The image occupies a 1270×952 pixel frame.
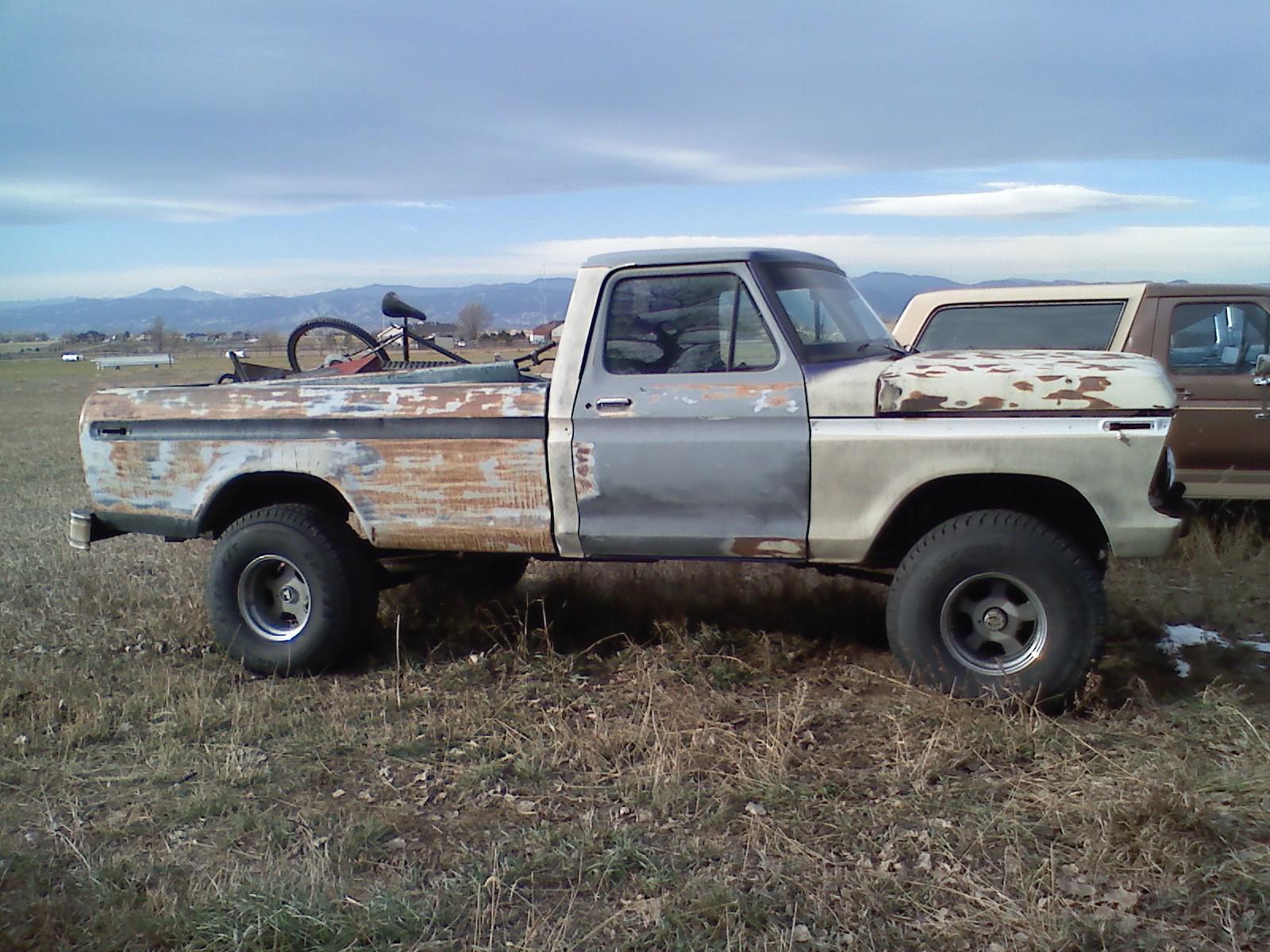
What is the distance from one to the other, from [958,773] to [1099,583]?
1025 millimetres

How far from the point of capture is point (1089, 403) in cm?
402

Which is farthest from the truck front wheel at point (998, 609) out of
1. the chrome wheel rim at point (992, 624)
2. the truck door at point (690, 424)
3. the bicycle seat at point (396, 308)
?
the bicycle seat at point (396, 308)

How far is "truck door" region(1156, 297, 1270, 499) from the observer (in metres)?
6.84

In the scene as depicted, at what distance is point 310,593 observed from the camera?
5016mm

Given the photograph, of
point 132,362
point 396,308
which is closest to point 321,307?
point 132,362

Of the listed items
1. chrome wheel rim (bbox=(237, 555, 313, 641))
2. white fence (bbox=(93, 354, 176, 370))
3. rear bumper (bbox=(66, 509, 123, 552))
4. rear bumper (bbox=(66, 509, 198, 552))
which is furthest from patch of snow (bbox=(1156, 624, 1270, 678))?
white fence (bbox=(93, 354, 176, 370))

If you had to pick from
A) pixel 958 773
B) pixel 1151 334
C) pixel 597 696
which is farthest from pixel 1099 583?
pixel 1151 334

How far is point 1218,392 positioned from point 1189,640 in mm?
2543

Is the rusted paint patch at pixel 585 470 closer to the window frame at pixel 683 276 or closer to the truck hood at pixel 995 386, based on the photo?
the window frame at pixel 683 276

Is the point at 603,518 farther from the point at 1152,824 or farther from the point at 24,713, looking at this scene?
the point at 24,713

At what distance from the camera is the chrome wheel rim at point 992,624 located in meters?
4.25

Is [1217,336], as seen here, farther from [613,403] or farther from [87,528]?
[87,528]

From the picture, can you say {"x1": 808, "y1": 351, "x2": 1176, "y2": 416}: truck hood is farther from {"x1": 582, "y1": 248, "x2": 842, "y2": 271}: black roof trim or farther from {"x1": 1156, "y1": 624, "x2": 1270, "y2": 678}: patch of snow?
{"x1": 1156, "y1": 624, "x2": 1270, "y2": 678}: patch of snow

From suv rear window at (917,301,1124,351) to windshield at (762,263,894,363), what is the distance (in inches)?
82.7
